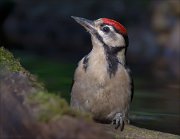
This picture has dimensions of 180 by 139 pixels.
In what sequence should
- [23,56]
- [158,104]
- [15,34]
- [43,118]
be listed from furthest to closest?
1. [15,34]
2. [23,56]
3. [158,104]
4. [43,118]

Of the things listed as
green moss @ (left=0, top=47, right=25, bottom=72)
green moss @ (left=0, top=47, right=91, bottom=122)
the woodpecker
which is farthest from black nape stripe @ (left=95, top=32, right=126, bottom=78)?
green moss @ (left=0, top=47, right=91, bottom=122)

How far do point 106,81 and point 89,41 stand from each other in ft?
48.8

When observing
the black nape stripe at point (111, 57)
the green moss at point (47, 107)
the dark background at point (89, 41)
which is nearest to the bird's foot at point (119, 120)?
the black nape stripe at point (111, 57)

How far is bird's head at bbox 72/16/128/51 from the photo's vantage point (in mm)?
7250

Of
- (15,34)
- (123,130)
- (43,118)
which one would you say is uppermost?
(43,118)

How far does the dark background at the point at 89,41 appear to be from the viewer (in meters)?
12.6

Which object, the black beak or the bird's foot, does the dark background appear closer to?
the black beak

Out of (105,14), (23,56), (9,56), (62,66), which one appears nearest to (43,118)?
(9,56)

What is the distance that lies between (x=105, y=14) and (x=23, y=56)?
5.44m

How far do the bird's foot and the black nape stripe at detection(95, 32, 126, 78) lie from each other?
435 millimetres

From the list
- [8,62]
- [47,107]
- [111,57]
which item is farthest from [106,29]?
[47,107]

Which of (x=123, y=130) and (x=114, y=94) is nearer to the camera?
(x=123, y=130)

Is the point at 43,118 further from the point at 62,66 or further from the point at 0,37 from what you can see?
the point at 0,37

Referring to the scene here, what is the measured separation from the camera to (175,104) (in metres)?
11.2
